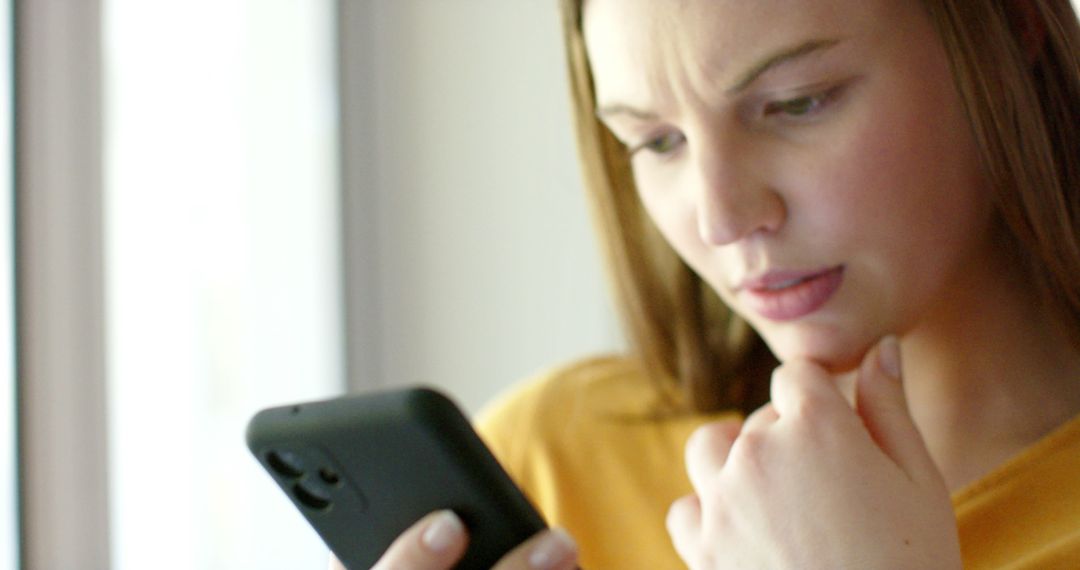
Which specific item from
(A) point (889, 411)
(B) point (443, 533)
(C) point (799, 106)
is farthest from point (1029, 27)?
(B) point (443, 533)

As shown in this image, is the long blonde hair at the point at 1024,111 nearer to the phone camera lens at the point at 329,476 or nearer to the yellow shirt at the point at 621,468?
the yellow shirt at the point at 621,468

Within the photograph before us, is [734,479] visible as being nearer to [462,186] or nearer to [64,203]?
[64,203]

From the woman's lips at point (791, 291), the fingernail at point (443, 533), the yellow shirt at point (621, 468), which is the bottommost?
the yellow shirt at point (621, 468)

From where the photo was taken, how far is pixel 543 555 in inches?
25.5

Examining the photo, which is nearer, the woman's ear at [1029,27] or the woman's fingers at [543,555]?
the woman's fingers at [543,555]

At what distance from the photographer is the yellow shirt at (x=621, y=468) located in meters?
0.83

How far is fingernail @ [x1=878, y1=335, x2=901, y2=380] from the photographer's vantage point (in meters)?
0.78

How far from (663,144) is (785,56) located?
0.15m

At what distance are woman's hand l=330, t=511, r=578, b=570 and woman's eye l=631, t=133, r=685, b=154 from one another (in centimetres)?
34

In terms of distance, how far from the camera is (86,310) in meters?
1.17

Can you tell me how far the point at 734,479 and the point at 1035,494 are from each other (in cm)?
26

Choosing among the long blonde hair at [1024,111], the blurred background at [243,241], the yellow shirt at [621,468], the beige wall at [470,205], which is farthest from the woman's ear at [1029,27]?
the beige wall at [470,205]

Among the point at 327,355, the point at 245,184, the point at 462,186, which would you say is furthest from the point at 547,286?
the point at 245,184

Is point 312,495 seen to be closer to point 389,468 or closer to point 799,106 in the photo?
point 389,468
